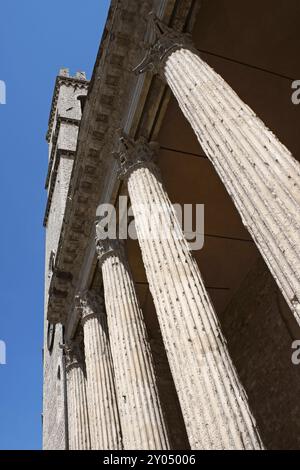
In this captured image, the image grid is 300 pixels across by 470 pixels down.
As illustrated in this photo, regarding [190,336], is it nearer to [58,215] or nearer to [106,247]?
[106,247]

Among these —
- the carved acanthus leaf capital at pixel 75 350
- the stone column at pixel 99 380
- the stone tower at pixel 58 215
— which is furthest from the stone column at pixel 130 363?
the stone tower at pixel 58 215

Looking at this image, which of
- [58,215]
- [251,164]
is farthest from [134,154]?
[58,215]

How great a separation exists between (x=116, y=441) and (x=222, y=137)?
5.84 m

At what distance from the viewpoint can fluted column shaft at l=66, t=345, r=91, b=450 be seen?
9898 mm

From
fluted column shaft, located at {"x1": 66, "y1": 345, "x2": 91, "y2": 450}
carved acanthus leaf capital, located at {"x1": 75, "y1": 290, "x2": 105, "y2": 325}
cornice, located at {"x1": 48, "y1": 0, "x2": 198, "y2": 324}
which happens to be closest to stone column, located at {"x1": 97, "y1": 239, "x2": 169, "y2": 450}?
carved acanthus leaf capital, located at {"x1": 75, "y1": 290, "x2": 105, "y2": 325}

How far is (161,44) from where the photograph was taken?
7320 mm

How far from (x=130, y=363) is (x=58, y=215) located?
13.3m

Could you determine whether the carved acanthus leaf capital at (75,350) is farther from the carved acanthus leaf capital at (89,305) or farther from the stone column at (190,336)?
the stone column at (190,336)

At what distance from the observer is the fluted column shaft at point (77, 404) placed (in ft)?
32.5

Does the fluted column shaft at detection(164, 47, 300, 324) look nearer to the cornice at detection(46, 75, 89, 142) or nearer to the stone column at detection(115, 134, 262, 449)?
the stone column at detection(115, 134, 262, 449)
